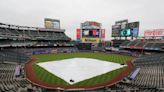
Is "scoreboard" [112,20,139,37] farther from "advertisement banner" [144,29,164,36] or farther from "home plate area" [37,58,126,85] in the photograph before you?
"home plate area" [37,58,126,85]

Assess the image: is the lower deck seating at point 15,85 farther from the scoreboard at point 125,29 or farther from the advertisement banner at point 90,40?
the advertisement banner at point 90,40

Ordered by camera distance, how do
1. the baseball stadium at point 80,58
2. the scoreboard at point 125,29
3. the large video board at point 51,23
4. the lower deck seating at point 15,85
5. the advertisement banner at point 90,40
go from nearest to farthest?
the lower deck seating at point 15,85
the baseball stadium at point 80,58
the scoreboard at point 125,29
the large video board at point 51,23
the advertisement banner at point 90,40

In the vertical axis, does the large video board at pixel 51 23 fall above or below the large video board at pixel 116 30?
above

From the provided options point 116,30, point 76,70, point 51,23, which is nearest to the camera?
point 76,70

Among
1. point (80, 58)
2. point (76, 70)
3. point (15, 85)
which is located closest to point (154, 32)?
point (80, 58)

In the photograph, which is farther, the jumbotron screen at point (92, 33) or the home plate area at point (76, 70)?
the jumbotron screen at point (92, 33)

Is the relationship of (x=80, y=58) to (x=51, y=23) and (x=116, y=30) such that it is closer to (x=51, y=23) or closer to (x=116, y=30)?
(x=51, y=23)

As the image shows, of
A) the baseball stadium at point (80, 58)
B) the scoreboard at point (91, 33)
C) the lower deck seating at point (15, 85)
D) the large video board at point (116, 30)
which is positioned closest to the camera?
the lower deck seating at point (15, 85)

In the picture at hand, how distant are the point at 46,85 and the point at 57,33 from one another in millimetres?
64356

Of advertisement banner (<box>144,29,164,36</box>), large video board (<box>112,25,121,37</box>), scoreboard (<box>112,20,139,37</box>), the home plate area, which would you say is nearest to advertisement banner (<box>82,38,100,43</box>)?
large video board (<box>112,25,121,37</box>)

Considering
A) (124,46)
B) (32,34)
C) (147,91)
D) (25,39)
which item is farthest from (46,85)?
(124,46)

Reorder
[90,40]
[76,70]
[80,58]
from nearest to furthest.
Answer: [76,70] → [80,58] → [90,40]

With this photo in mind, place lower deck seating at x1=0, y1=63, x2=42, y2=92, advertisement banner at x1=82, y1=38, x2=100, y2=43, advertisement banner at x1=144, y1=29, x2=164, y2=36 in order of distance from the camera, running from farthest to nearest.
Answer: advertisement banner at x1=82, y1=38, x2=100, y2=43, advertisement banner at x1=144, y1=29, x2=164, y2=36, lower deck seating at x1=0, y1=63, x2=42, y2=92

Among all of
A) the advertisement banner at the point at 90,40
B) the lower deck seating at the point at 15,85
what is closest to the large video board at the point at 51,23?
the advertisement banner at the point at 90,40
